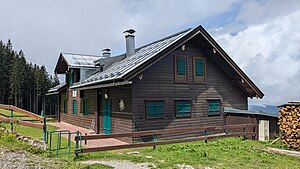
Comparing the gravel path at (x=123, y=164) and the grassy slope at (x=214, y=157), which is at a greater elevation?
the gravel path at (x=123, y=164)

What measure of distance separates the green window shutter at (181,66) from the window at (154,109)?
6.89ft

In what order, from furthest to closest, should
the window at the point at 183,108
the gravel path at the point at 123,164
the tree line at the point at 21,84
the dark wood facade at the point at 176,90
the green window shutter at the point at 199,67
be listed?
the tree line at the point at 21,84 → the green window shutter at the point at 199,67 → the window at the point at 183,108 → the dark wood facade at the point at 176,90 → the gravel path at the point at 123,164

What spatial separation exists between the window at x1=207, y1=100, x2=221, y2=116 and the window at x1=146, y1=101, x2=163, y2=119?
3496mm

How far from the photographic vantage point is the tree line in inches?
1474

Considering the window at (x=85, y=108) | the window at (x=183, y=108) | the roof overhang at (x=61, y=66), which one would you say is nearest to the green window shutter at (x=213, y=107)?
the window at (x=183, y=108)

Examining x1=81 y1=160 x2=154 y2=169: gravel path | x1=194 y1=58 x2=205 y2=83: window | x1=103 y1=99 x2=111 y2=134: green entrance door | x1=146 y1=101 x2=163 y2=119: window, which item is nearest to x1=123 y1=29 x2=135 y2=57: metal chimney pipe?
x1=103 y1=99 x2=111 y2=134: green entrance door

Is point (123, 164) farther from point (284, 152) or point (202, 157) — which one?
point (284, 152)

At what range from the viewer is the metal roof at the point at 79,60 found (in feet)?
63.4

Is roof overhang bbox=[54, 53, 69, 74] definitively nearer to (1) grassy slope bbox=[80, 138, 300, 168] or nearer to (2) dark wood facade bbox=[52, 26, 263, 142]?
(2) dark wood facade bbox=[52, 26, 263, 142]

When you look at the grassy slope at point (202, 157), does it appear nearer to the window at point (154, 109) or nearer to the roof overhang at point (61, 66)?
the window at point (154, 109)

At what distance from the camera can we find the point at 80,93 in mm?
18141

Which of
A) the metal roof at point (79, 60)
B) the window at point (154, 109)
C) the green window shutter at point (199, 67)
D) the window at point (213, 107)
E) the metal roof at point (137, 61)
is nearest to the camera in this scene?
the metal roof at point (137, 61)

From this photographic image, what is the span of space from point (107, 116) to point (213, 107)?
6054mm

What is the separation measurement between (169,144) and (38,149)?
5003 mm
